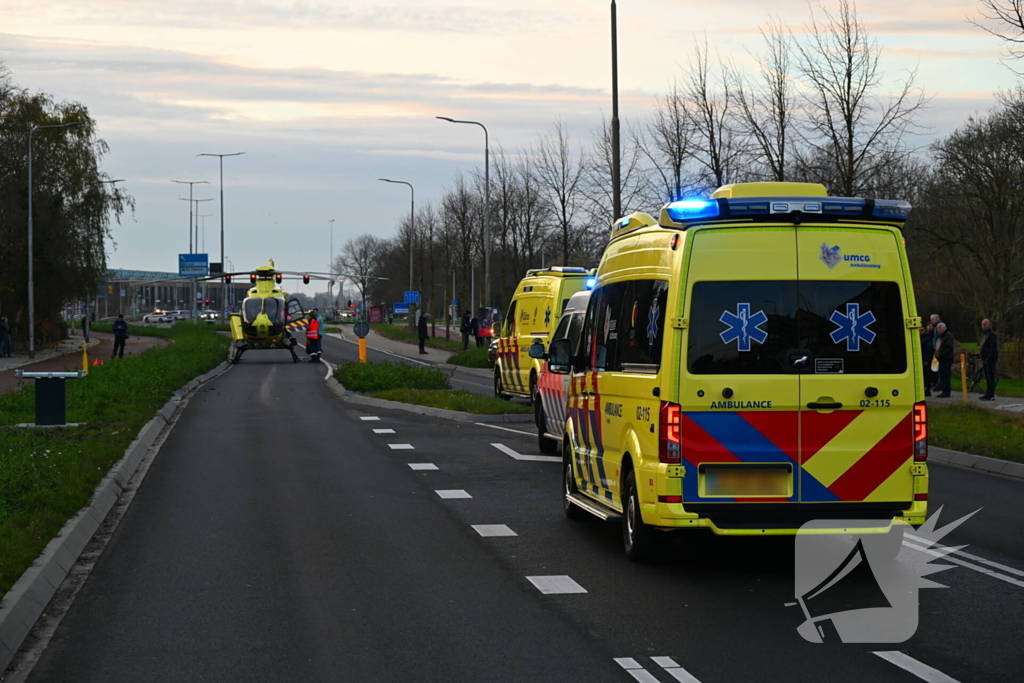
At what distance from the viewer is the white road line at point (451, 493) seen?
12.9 meters

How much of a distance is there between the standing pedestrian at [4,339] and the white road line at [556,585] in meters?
48.0

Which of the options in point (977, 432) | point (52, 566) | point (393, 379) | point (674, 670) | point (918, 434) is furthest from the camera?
point (393, 379)

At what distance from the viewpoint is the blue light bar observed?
8.30 meters

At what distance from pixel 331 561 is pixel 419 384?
20.7m

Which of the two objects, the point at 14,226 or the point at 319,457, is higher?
the point at 14,226

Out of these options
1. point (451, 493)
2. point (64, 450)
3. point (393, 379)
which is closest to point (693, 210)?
point (451, 493)

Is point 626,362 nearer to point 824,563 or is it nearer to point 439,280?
point 824,563

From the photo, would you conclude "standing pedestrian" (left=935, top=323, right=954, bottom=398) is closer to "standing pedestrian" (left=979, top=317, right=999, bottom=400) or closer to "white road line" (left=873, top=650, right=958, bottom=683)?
"standing pedestrian" (left=979, top=317, right=999, bottom=400)

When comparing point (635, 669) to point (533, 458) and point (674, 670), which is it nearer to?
point (674, 670)

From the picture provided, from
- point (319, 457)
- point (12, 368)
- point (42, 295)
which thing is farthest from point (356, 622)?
point (42, 295)

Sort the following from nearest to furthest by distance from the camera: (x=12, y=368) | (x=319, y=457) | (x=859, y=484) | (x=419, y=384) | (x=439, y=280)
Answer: (x=859, y=484)
(x=319, y=457)
(x=419, y=384)
(x=12, y=368)
(x=439, y=280)

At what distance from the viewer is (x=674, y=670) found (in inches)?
243

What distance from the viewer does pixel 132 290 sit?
19238cm

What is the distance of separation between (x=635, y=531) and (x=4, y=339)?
A: 4880 cm
